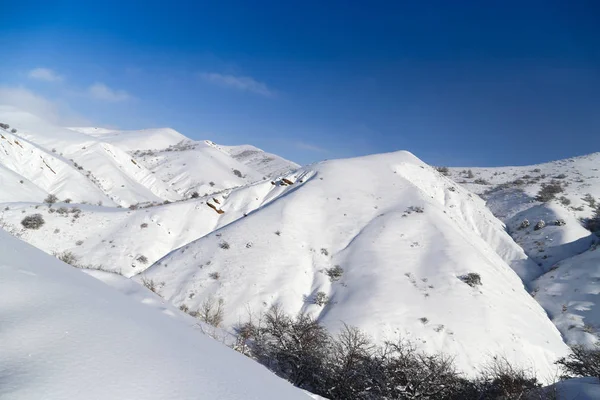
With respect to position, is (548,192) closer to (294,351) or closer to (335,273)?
(335,273)

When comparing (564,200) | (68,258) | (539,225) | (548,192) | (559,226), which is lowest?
(68,258)

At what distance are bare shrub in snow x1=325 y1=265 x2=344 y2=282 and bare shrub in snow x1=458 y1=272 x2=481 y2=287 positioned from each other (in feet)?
30.7

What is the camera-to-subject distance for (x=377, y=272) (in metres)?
23.7

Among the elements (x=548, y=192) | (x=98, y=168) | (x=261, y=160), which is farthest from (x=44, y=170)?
(x=261, y=160)

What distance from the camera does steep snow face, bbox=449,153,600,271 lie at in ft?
104

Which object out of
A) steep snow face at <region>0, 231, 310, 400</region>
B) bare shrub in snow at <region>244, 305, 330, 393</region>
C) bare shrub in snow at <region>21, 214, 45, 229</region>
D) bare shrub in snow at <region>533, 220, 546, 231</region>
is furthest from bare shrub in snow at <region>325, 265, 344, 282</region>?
bare shrub in snow at <region>21, 214, 45, 229</region>

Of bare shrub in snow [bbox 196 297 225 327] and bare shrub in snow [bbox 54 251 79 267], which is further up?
bare shrub in snow [bbox 54 251 79 267]

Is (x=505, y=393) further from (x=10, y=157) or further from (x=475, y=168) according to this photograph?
(x=475, y=168)

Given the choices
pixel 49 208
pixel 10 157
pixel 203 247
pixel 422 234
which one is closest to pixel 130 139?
pixel 10 157

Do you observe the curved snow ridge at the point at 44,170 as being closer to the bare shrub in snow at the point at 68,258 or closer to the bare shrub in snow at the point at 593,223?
the bare shrub in snow at the point at 68,258

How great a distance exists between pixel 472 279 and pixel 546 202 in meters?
26.8

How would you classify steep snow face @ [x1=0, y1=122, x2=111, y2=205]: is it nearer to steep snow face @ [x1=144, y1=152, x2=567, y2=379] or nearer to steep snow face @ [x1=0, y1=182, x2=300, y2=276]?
steep snow face @ [x1=0, y1=182, x2=300, y2=276]

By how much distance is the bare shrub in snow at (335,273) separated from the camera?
24.5 meters

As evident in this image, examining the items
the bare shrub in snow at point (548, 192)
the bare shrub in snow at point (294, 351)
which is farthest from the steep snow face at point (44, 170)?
the bare shrub in snow at point (548, 192)
